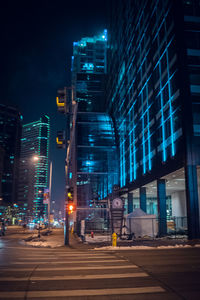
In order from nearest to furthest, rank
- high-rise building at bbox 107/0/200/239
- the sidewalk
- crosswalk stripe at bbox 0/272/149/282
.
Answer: crosswalk stripe at bbox 0/272/149/282, the sidewalk, high-rise building at bbox 107/0/200/239

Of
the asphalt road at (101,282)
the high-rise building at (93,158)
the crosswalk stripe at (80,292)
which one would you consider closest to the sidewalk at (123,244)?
the asphalt road at (101,282)

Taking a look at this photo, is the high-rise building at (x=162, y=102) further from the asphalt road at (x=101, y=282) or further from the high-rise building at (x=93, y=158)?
the asphalt road at (x=101, y=282)

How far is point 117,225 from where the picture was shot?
30.3 m

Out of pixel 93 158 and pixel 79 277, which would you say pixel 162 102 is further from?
pixel 93 158

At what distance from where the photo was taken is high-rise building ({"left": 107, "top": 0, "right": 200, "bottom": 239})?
2812 centimetres

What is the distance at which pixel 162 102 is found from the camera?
34969 millimetres

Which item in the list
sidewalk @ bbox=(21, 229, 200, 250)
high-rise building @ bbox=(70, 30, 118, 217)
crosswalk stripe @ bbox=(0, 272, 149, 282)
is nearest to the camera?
crosswalk stripe @ bbox=(0, 272, 149, 282)

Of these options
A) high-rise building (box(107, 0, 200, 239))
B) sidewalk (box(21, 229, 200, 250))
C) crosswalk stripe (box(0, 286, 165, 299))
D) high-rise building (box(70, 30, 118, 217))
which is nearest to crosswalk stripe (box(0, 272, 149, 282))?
crosswalk stripe (box(0, 286, 165, 299))

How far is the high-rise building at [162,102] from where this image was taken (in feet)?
92.3

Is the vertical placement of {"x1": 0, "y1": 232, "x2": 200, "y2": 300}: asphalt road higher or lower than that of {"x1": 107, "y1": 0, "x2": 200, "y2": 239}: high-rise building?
lower

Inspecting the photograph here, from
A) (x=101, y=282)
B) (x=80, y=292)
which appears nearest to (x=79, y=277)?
(x=101, y=282)

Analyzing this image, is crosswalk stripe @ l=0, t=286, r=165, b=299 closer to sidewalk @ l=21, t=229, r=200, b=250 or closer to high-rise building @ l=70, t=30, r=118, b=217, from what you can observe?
sidewalk @ l=21, t=229, r=200, b=250

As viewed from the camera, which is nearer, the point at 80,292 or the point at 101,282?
the point at 80,292

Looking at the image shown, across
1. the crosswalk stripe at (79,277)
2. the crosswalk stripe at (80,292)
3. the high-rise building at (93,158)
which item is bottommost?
the crosswalk stripe at (79,277)
